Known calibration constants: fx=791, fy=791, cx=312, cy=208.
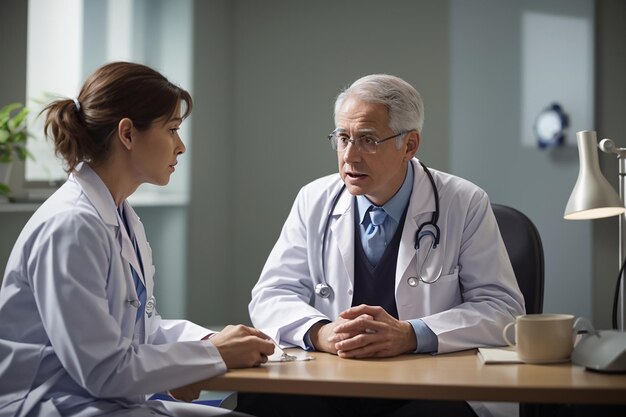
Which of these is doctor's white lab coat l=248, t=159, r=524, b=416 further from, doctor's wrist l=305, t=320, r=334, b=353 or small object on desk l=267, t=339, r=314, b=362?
small object on desk l=267, t=339, r=314, b=362

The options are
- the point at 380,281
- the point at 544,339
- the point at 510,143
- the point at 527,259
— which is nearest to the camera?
the point at 544,339

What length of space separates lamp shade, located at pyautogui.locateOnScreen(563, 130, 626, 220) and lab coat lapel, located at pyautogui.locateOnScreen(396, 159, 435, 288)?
1.49 feet

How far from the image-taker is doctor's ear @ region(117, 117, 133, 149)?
163 cm

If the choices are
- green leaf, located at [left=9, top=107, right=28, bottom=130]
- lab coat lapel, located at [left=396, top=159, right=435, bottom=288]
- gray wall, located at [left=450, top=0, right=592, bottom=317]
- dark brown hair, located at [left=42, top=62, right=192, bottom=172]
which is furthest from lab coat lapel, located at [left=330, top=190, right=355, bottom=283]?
gray wall, located at [left=450, top=0, right=592, bottom=317]

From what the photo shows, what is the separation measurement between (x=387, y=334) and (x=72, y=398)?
66 centimetres

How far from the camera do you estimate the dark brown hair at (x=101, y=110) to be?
1.63m

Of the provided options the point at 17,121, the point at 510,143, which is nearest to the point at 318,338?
the point at 17,121

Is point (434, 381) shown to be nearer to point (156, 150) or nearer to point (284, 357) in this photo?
point (284, 357)

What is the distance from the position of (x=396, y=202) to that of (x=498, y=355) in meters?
0.66

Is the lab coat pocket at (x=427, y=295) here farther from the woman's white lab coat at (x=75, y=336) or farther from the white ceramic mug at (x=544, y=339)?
the woman's white lab coat at (x=75, y=336)

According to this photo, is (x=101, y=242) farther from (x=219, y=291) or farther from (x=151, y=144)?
(x=219, y=291)

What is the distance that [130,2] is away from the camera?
12.9 feet

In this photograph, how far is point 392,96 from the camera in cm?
214

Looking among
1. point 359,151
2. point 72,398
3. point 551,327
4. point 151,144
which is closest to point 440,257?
point 359,151
